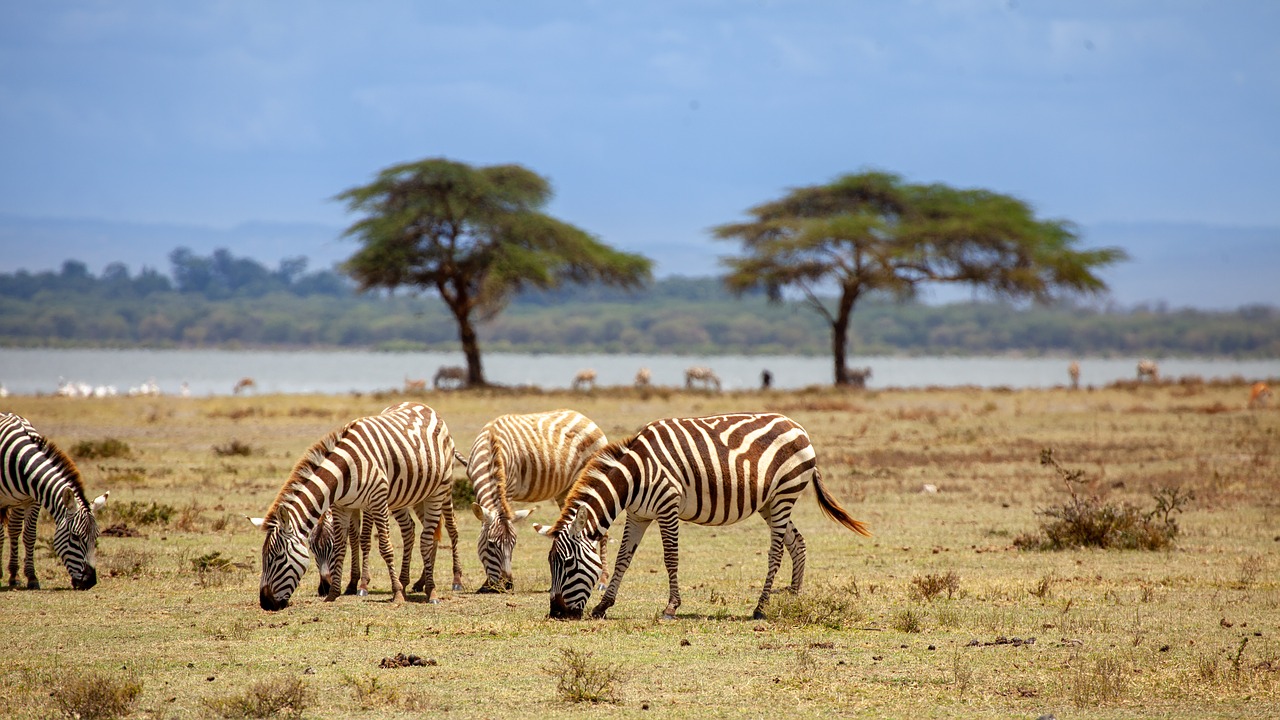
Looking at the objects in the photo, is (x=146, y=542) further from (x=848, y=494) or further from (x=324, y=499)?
(x=848, y=494)

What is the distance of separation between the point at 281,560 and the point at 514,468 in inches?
131

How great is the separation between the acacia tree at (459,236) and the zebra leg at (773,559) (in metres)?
38.6

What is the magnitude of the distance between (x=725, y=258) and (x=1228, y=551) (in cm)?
4118

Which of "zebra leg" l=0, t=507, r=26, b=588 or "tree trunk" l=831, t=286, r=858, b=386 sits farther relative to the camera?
"tree trunk" l=831, t=286, r=858, b=386

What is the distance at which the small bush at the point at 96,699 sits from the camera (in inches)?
310

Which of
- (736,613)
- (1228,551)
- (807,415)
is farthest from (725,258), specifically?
(736,613)

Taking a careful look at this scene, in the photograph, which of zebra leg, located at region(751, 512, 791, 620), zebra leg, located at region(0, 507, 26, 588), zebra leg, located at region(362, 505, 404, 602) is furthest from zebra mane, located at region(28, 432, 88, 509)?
zebra leg, located at region(751, 512, 791, 620)

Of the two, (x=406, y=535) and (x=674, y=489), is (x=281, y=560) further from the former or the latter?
(x=674, y=489)

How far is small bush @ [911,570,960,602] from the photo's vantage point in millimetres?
12234

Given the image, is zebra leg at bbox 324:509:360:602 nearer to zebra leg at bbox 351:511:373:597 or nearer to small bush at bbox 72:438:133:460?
zebra leg at bbox 351:511:373:597

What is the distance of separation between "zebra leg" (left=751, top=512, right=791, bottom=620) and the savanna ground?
0.59 ft

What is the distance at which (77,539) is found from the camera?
12.2 metres

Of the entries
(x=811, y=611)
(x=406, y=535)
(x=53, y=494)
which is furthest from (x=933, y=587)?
(x=53, y=494)

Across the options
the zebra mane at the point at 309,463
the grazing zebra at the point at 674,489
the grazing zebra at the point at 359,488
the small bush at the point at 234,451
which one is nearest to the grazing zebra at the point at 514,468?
the grazing zebra at the point at 359,488
